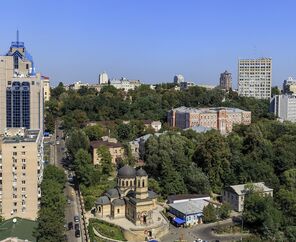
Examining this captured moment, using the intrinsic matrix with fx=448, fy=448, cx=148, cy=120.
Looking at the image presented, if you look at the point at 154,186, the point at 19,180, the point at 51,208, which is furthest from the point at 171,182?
the point at 19,180

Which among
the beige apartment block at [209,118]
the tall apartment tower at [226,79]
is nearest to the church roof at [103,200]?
the beige apartment block at [209,118]

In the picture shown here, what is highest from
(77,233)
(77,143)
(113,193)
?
(77,143)

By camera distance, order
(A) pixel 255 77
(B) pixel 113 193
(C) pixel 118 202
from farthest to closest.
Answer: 1. (A) pixel 255 77
2. (B) pixel 113 193
3. (C) pixel 118 202

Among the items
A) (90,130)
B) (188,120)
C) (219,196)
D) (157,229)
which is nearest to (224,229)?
(157,229)

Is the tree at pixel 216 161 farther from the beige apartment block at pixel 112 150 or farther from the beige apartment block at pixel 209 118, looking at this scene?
the beige apartment block at pixel 209 118

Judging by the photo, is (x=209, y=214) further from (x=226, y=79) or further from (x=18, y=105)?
(x=226, y=79)

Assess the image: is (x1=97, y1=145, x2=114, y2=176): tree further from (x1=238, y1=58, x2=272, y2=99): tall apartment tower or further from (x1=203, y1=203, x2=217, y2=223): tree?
(x1=238, y1=58, x2=272, y2=99): tall apartment tower

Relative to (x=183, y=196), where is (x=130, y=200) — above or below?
above
